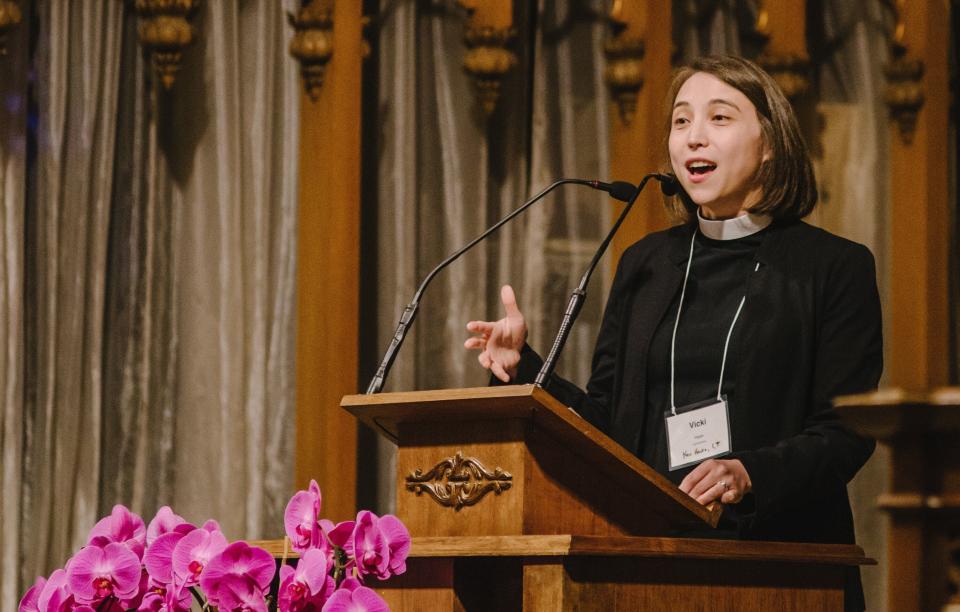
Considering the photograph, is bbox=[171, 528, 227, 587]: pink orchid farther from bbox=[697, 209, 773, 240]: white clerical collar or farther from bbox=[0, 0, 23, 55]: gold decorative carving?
bbox=[0, 0, 23, 55]: gold decorative carving

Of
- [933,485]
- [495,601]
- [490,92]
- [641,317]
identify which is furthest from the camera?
[490,92]

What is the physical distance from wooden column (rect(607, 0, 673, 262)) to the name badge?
169cm

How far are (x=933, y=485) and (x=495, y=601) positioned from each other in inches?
35.4

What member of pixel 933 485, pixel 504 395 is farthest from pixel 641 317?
pixel 933 485

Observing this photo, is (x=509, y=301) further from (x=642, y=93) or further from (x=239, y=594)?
(x=642, y=93)

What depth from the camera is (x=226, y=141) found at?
4.00 m

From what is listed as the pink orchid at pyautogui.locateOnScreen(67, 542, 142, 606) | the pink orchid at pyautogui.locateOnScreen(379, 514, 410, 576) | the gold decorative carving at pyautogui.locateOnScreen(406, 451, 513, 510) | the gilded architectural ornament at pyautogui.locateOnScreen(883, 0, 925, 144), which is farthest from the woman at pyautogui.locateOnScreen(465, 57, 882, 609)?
the gilded architectural ornament at pyautogui.locateOnScreen(883, 0, 925, 144)

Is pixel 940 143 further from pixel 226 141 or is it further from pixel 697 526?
pixel 697 526

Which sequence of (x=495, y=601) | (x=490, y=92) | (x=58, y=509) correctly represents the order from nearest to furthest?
1. (x=495, y=601)
2. (x=58, y=509)
3. (x=490, y=92)

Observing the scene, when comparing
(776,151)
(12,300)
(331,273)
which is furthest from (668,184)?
(12,300)

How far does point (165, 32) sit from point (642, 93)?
4.33 ft

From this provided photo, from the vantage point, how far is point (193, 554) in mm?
1626

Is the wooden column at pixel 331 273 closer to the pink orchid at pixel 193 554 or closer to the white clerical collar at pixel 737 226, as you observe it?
the white clerical collar at pixel 737 226

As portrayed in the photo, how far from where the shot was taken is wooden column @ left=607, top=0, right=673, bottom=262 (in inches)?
164
